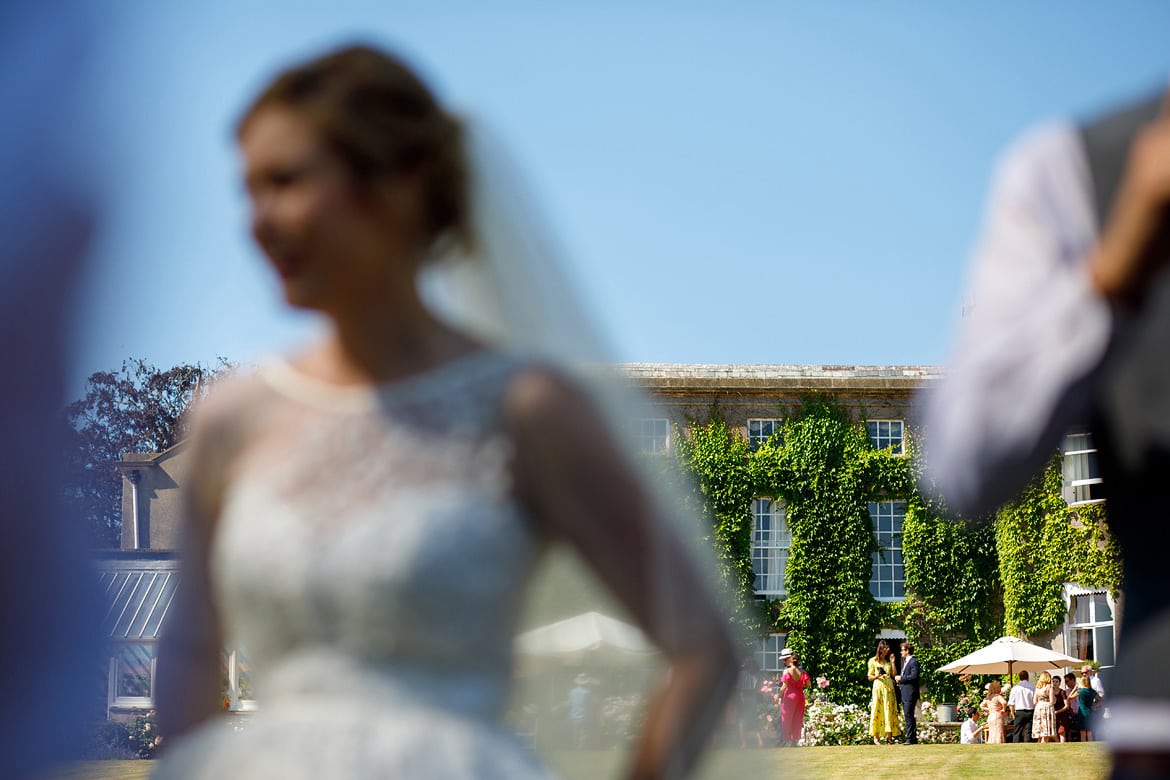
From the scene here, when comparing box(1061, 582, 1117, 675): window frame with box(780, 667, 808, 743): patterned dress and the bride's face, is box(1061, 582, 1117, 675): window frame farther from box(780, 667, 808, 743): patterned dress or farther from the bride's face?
the bride's face

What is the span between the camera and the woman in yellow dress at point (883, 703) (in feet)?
75.7

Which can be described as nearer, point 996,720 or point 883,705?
point 883,705

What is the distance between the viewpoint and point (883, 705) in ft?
76.4

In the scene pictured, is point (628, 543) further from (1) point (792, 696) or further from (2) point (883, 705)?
(2) point (883, 705)

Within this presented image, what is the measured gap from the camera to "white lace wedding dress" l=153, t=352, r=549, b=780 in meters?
1.46

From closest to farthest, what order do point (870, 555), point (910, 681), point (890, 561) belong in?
point (910, 681) < point (870, 555) < point (890, 561)

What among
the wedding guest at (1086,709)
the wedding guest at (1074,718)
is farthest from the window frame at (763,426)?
the wedding guest at (1086,709)

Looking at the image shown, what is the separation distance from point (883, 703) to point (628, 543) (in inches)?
903

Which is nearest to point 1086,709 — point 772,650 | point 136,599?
point 772,650

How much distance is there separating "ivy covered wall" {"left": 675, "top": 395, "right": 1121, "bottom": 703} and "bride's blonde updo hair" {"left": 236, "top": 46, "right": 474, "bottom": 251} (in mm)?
→ 31669

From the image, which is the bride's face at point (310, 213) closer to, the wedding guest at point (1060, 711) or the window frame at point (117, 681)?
the window frame at point (117, 681)

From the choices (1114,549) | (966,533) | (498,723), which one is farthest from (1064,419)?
(966,533)

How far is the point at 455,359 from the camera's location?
163 centimetres

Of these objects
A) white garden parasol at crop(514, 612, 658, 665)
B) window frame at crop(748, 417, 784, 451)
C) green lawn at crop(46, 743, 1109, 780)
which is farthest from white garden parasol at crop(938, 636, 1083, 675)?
white garden parasol at crop(514, 612, 658, 665)
